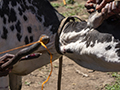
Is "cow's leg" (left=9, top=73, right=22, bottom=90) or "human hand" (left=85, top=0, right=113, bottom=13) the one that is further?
"cow's leg" (left=9, top=73, right=22, bottom=90)

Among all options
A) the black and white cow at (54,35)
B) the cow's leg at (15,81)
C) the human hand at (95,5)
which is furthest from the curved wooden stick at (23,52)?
the cow's leg at (15,81)

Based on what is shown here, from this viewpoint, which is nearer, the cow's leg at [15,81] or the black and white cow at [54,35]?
the black and white cow at [54,35]

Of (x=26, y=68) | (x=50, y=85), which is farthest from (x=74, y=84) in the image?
(x=26, y=68)

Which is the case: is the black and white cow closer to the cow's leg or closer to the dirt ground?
the cow's leg

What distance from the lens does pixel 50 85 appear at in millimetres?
3051

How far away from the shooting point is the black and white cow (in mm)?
1525

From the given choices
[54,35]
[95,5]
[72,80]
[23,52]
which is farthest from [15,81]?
[95,5]

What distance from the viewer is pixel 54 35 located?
6.49 feet

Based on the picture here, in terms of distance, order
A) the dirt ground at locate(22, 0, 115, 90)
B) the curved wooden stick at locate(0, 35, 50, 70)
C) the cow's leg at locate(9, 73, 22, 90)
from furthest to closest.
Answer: the dirt ground at locate(22, 0, 115, 90) → the cow's leg at locate(9, 73, 22, 90) → the curved wooden stick at locate(0, 35, 50, 70)

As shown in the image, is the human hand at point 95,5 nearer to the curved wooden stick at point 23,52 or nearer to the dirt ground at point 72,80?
the curved wooden stick at point 23,52

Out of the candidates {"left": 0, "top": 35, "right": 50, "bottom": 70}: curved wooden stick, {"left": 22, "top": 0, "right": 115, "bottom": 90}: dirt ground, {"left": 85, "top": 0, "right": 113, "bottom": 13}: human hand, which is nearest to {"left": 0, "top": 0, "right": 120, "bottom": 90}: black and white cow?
{"left": 85, "top": 0, "right": 113, "bottom": 13}: human hand

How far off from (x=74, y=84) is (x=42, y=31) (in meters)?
1.32

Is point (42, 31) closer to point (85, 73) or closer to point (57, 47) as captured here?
point (57, 47)

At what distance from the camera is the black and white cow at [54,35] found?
5.00ft
